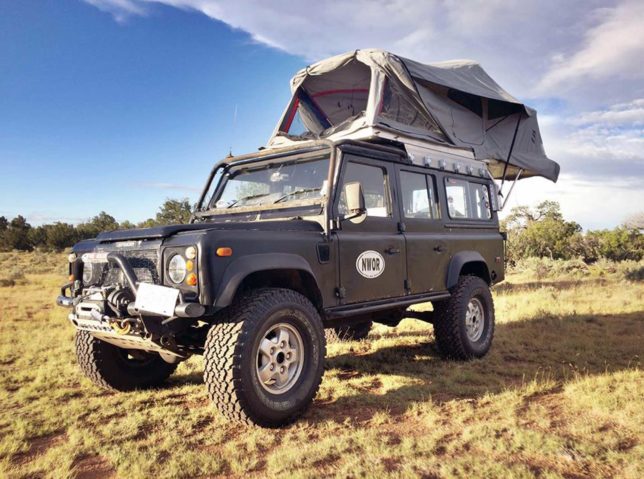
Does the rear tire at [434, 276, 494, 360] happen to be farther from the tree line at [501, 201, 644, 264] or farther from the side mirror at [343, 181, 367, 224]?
the tree line at [501, 201, 644, 264]

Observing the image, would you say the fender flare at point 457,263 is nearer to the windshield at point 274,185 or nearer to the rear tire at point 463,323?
the rear tire at point 463,323

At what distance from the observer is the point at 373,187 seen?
4.74 meters

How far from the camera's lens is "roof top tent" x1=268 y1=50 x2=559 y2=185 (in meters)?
5.46

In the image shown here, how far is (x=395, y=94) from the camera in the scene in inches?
224

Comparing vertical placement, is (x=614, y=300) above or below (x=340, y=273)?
below

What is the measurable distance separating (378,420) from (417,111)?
3.62 metres

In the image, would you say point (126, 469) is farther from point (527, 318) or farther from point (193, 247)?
point (527, 318)

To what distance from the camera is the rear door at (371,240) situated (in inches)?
166

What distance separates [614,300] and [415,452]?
7.74m

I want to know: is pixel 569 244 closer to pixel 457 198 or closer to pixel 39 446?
pixel 457 198

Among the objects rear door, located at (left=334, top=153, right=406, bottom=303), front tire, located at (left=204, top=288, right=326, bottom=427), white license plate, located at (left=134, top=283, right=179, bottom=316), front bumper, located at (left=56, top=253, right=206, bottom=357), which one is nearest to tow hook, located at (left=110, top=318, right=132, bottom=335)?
front bumper, located at (left=56, top=253, right=206, bottom=357)

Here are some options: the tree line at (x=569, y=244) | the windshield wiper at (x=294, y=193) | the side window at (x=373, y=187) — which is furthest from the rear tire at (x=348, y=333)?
the tree line at (x=569, y=244)

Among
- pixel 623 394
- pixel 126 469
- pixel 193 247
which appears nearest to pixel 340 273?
pixel 193 247

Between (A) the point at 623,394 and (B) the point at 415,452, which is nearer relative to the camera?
(B) the point at 415,452
